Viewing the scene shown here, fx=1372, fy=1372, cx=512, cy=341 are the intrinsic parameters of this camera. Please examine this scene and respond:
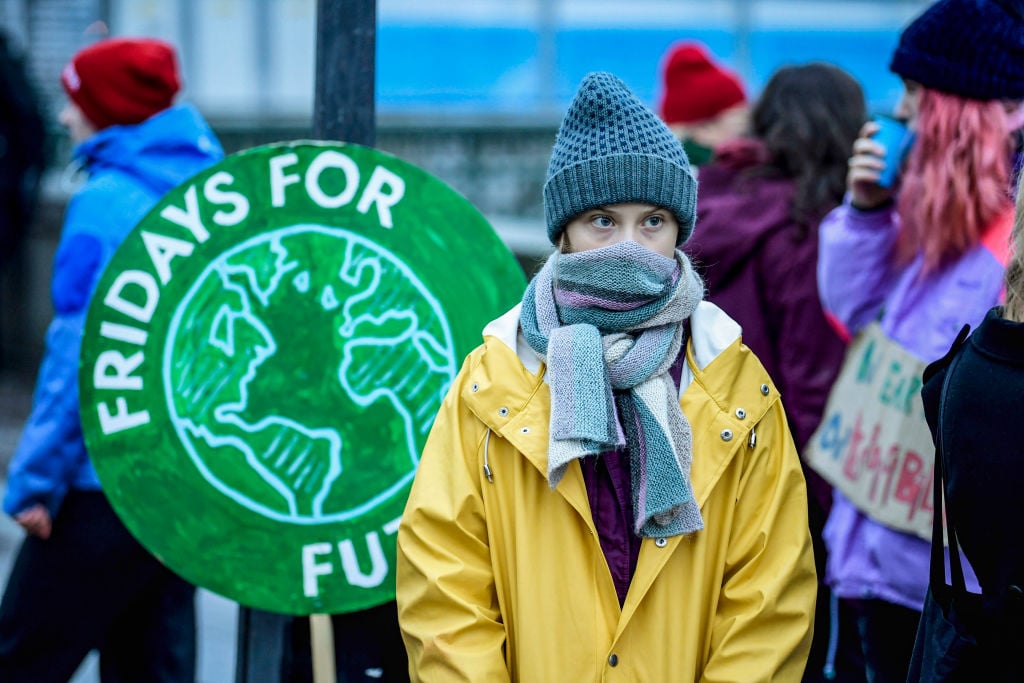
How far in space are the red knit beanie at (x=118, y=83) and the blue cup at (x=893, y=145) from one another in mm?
1976

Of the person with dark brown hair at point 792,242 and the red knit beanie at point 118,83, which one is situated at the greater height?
the red knit beanie at point 118,83

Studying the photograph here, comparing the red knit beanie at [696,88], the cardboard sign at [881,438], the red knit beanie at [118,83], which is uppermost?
the red knit beanie at [118,83]

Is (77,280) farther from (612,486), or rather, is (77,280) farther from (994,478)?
(994,478)

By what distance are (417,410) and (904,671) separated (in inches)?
46.2

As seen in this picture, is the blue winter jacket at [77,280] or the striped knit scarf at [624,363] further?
the blue winter jacket at [77,280]

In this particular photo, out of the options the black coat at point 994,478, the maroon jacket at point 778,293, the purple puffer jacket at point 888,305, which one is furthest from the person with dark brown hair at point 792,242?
the black coat at point 994,478

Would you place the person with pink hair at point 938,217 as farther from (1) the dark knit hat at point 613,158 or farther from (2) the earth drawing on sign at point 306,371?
(2) the earth drawing on sign at point 306,371

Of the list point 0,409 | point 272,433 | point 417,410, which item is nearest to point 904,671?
point 417,410

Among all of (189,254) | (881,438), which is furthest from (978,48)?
(189,254)

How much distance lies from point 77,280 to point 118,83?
654 millimetres

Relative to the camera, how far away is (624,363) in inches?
91.6

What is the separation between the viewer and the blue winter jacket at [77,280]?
3344 millimetres

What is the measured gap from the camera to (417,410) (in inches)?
118

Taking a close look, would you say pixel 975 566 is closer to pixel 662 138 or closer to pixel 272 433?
pixel 662 138
